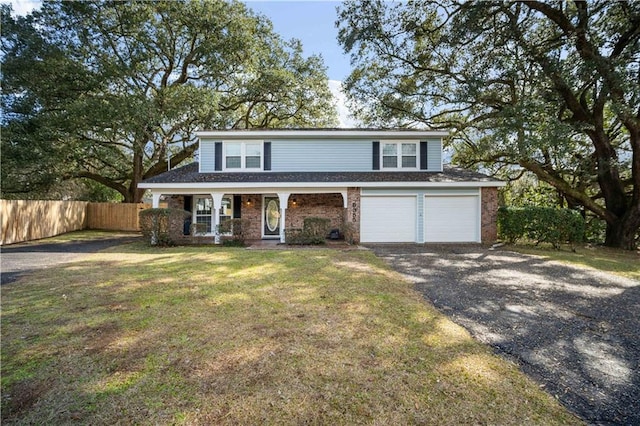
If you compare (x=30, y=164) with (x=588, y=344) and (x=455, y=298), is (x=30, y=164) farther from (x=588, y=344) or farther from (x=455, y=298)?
(x=588, y=344)

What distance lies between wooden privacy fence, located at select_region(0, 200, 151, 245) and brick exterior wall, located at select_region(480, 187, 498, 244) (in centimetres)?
2026

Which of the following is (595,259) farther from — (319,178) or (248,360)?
(248,360)

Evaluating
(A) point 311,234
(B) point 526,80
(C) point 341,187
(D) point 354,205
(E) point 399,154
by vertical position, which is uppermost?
(B) point 526,80

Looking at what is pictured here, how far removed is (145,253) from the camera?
9.86 m

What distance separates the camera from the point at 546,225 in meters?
11.4

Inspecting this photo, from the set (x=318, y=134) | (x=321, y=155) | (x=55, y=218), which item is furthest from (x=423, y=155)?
(x=55, y=218)

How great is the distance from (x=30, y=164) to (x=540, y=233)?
2677 cm

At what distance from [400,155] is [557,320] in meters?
10.6

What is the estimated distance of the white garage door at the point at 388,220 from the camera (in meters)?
12.5

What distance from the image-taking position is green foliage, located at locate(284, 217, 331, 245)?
A: 11750 mm

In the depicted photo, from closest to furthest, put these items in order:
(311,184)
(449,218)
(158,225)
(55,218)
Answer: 1. (158,225)
2. (311,184)
3. (449,218)
4. (55,218)

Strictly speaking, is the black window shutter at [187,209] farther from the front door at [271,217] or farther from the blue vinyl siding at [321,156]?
the blue vinyl siding at [321,156]

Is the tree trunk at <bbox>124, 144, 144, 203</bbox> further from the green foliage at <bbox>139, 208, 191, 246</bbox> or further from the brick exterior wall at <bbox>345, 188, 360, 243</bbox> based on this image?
the brick exterior wall at <bbox>345, 188, 360, 243</bbox>

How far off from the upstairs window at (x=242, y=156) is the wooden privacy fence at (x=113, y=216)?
1004cm
